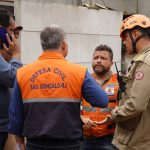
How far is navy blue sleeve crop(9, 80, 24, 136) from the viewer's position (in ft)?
11.2

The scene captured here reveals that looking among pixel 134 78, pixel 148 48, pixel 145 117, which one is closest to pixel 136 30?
pixel 148 48

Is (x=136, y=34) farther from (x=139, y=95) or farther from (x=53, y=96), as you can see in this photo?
(x=53, y=96)

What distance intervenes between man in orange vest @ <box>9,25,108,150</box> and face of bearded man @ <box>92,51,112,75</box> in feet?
4.00

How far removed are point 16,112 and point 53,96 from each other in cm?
38

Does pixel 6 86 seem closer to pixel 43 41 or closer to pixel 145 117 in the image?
pixel 43 41

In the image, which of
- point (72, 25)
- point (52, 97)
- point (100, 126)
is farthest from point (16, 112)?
point (72, 25)

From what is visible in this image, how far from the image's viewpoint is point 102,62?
4.63 metres

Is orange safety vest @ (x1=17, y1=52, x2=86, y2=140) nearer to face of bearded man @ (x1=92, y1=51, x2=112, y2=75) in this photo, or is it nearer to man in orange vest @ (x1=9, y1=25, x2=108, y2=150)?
man in orange vest @ (x1=9, y1=25, x2=108, y2=150)

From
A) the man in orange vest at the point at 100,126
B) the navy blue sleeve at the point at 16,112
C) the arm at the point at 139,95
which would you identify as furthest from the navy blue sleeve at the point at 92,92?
the man in orange vest at the point at 100,126

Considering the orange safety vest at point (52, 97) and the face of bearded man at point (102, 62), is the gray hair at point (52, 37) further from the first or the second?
the face of bearded man at point (102, 62)

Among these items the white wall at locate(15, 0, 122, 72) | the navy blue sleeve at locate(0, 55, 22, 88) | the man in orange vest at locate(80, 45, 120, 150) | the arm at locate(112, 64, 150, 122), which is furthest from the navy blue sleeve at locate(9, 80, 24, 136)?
the white wall at locate(15, 0, 122, 72)

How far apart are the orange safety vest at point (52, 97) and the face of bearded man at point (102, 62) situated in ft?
4.20

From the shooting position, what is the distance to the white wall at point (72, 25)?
796 centimetres

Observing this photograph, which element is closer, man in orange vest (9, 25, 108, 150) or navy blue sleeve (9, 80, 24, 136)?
man in orange vest (9, 25, 108, 150)
